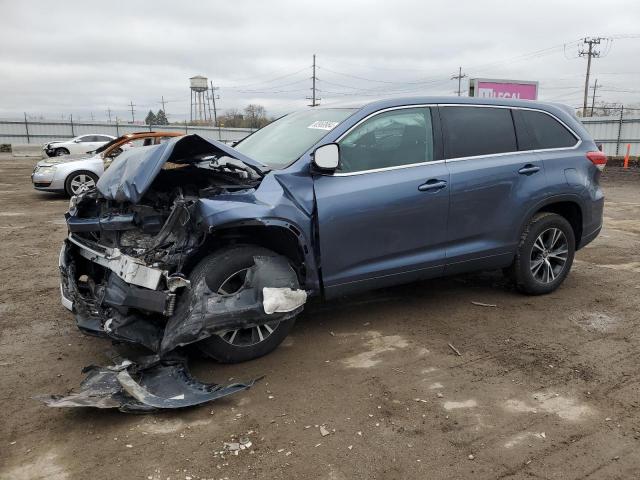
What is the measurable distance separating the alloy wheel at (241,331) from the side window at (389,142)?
1152 millimetres

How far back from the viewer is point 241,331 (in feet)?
12.3

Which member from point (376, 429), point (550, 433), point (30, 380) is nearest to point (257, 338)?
point (376, 429)

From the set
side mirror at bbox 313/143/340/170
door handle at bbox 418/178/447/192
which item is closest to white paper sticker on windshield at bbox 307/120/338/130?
side mirror at bbox 313/143/340/170

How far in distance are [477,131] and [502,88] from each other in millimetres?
13243

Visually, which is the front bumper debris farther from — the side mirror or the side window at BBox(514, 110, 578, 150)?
the side window at BBox(514, 110, 578, 150)

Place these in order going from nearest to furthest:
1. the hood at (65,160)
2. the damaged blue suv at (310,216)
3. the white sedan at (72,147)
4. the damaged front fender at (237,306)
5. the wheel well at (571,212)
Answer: the damaged front fender at (237,306)
the damaged blue suv at (310,216)
the wheel well at (571,212)
the hood at (65,160)
the white sedan at (72,147)

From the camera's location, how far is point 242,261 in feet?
11.8

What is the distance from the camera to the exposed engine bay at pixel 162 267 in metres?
3.36

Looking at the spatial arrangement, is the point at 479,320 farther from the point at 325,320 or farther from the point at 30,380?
the point at 30,380

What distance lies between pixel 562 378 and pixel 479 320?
3.59 feet

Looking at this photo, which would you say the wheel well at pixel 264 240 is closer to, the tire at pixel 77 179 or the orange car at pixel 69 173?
the orange car at pixel 69 173

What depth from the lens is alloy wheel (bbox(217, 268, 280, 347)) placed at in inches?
140

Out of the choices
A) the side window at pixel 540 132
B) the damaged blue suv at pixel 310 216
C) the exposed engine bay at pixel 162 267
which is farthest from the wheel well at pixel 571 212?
the exposed engine bay at pixel 162 267

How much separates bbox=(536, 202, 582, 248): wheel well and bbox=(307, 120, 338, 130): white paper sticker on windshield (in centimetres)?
237
